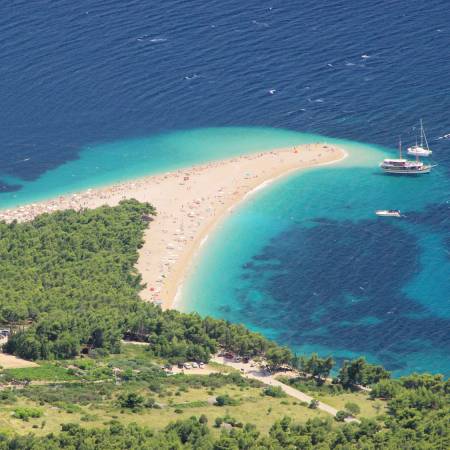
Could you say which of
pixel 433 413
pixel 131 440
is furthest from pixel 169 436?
pixel 433 413

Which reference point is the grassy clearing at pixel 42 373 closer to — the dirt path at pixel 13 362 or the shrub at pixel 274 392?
the dirt path at pixel 13 362

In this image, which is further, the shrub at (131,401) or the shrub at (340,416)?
the shrub at (340,416)

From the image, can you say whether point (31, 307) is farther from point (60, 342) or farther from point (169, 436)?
point (169, 436)

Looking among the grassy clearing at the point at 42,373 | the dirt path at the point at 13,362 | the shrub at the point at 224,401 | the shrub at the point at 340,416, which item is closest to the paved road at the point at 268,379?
the shrub at the point at 340,416

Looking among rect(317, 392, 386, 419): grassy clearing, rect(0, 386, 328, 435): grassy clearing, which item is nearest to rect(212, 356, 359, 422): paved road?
rect(317, 392, 386, 419): grassy clearing

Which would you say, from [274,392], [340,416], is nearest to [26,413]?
[274,392]

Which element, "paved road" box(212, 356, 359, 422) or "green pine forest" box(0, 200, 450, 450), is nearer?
"green pine forest" box(0, 200, 450, 450)

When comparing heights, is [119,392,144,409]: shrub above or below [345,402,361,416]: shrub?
below

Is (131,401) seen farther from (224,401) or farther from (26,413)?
(26,413)

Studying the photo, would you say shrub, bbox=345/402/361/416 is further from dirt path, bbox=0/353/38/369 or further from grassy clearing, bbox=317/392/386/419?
dirt path, bbox=0/353/38/369
